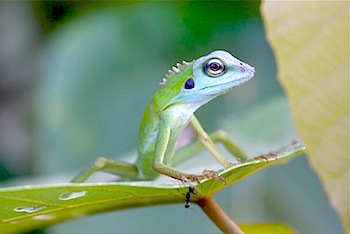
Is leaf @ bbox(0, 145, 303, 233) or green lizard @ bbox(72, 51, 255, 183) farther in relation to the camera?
green lizard @ bbox(72, 51, 255, 183)

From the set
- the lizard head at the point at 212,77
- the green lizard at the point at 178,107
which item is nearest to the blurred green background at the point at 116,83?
the green lizard at the point at 178,107

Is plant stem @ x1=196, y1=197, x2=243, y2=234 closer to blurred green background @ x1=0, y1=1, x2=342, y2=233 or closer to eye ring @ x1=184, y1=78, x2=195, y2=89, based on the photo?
eye ring @ x1=184, y1=78, x2=195, y2=89

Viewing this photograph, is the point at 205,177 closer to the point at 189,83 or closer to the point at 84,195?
the point at 84,195

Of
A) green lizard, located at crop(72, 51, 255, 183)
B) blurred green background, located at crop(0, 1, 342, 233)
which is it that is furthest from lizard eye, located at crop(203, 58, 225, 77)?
blurred green background, located at crop(0, 1, 342, 233)

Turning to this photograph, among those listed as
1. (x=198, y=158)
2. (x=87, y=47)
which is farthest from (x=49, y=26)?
(x=198, y=158)

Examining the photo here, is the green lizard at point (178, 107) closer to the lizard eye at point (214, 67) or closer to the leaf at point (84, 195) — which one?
the lizard eye at point (214, 67)

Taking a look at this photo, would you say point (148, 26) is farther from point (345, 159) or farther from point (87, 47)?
point (345, 159)
